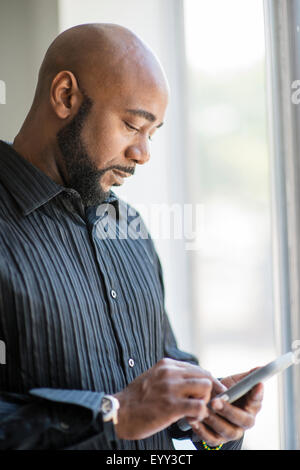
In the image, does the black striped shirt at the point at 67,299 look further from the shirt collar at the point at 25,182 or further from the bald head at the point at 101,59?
the bald head at the point at 101,59

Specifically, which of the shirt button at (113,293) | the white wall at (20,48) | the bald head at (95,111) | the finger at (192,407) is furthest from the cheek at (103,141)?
the white wall at (20,48)

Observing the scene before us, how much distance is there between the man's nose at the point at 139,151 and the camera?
1.04 m

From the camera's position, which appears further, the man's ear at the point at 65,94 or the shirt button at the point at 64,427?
the man's ear at the point at 65,94

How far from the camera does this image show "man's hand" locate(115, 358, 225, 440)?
0.79m

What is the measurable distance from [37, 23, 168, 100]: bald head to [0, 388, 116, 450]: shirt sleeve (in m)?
0.59

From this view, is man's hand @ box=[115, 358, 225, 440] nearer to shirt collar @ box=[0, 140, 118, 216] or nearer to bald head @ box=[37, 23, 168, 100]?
shirt collar @ box=[0, 140, 118, 216]

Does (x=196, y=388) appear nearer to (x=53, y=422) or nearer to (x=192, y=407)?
(x=192, y=407)

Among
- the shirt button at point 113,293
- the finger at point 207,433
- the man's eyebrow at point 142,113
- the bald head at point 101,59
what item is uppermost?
the bald head at point 101,59

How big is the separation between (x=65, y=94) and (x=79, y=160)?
0.14 metres

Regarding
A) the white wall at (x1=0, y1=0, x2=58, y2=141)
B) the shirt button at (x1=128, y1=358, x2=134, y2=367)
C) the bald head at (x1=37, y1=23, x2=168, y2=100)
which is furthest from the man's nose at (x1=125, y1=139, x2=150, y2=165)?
the white wall at (x1=0, y1=0, x2=58, y2=141)

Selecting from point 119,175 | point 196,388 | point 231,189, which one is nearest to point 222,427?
point 196,388

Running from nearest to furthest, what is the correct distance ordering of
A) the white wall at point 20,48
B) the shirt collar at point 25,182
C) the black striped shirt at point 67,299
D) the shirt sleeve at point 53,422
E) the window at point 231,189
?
1. the shirt sleeve at point 53,422
2. the black striped shirt at point 67,299
3. the shirt collar at point 25,182
4. the white wall at point 20,48
5. the window at point 231,189

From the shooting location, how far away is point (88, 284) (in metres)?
0.98

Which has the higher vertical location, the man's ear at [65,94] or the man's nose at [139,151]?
the man's ear at [65,94]
